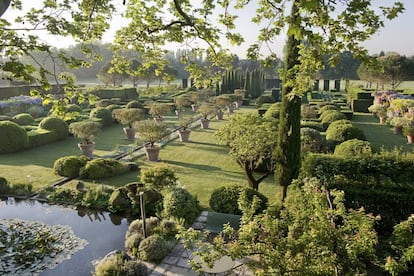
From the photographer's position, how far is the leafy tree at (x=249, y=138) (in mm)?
9509

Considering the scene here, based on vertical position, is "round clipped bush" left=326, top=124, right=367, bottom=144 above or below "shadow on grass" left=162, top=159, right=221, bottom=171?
above

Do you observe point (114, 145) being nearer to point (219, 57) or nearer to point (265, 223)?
point (219, 57)

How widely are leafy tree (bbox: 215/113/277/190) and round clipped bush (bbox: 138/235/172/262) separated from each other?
3.80m

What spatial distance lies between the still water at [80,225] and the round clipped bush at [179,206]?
1.30 meters

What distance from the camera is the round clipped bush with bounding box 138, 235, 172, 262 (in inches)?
262

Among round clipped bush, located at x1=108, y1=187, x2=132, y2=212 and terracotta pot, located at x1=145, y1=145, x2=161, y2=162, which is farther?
terracotta pot, located at x1=145, y1=145, x2=161, y2=162

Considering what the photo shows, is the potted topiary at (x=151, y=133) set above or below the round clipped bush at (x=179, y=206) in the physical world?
above

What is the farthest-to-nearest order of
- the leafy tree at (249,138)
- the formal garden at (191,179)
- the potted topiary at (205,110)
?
1. the potted topiary at (205,110)
2. the leafy tree at (249,138)
3. the formal garden at (191,179)

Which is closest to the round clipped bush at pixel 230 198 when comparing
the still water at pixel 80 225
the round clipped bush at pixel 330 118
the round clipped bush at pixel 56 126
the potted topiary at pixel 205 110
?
the still water at pixel 80 225

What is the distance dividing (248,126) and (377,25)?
6148 millimetres

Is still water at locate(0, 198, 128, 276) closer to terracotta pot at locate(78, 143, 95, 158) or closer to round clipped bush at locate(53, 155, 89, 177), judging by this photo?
round clipped bush at locate(53, 155, 89, 177)

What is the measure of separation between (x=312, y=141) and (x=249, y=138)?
15.1ft

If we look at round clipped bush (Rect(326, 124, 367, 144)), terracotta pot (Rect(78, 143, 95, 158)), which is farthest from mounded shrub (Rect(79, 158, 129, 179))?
round clipped bush (Rect(326, 124, 367, 144))

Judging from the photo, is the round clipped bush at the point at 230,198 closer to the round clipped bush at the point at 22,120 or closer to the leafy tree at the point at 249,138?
the leafy tree at the point at 249,138
